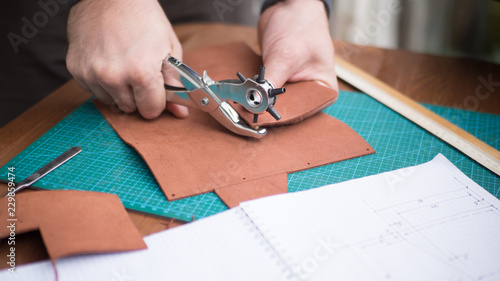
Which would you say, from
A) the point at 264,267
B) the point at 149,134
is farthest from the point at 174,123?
the point at 264,267

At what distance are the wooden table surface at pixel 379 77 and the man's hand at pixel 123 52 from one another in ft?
0.60

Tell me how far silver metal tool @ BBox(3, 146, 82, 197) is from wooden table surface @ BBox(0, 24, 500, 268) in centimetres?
5

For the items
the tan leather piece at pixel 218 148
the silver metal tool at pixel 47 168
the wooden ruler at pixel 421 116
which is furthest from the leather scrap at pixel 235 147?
the wooden ruler at pixel 421 116

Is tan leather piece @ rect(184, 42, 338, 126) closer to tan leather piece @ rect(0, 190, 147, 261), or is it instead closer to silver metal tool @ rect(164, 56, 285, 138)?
silver metal tool @ rect(164, 56, 285, 138)

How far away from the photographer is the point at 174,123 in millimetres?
1152

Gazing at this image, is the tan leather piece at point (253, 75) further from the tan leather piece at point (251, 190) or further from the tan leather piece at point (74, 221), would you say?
the tan leather piece at point (74, 221)

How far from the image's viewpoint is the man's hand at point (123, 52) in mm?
1091

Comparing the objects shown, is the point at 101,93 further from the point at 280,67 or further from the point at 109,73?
the point at 280,67

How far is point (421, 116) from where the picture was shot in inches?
49.0

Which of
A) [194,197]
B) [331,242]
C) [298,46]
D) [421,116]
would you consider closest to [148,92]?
[194,197]

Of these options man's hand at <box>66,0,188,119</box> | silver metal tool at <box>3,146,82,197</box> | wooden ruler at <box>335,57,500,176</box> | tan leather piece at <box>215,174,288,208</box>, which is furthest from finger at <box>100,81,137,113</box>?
wooden ruler at <box>335,57,500,176</box>

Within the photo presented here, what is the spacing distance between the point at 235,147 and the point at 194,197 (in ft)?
0.64

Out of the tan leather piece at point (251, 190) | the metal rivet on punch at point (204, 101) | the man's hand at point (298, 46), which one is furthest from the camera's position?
the man's hand at point (298, 46)

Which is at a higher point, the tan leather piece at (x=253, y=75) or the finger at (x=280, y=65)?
the finger at (x=280, y=65)
